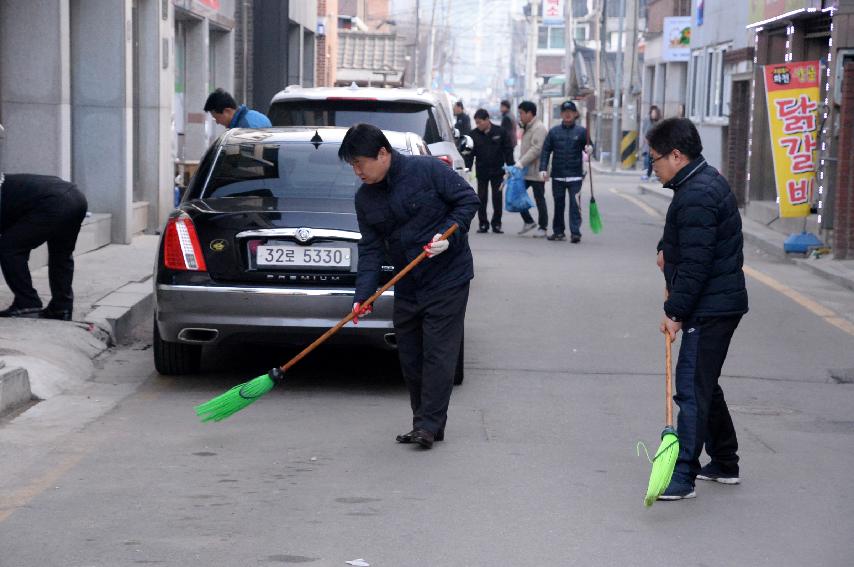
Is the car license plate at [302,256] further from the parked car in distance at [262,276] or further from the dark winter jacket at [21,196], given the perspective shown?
the dark winter jacket at [21,196]

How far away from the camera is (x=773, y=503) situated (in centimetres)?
603

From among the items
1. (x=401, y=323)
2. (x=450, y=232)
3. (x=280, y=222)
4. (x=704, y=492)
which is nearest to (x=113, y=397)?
(x=280, y=222)

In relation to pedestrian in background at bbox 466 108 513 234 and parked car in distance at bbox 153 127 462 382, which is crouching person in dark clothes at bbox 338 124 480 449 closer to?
parked car in distance at bbox 153 127 462 382

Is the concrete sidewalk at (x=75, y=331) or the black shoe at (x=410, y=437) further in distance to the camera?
the concrete sidewalk at (x=75, y=331)

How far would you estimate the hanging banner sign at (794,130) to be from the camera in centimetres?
1722

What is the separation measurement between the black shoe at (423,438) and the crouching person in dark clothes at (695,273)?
1.26 m

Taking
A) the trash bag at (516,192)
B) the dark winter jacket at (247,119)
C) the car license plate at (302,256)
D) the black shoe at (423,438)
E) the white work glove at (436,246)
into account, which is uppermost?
the dark winter jacket at (247,119)

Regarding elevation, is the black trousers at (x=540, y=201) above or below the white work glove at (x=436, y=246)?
below

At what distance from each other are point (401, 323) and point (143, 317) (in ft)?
14.6

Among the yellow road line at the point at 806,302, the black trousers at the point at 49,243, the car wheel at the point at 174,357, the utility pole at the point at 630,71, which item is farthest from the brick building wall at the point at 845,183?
the utility pole at the point at 630,71

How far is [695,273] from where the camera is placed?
5859 millimetres

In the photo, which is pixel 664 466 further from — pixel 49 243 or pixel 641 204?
pixel 641 204

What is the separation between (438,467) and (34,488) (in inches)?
70.4

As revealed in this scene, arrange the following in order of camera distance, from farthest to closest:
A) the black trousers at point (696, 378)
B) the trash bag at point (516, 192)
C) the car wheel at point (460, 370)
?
the trash bag at point (516, 192)
the car wheel at point (460, 370)
the black trousers at point (696, 378)
